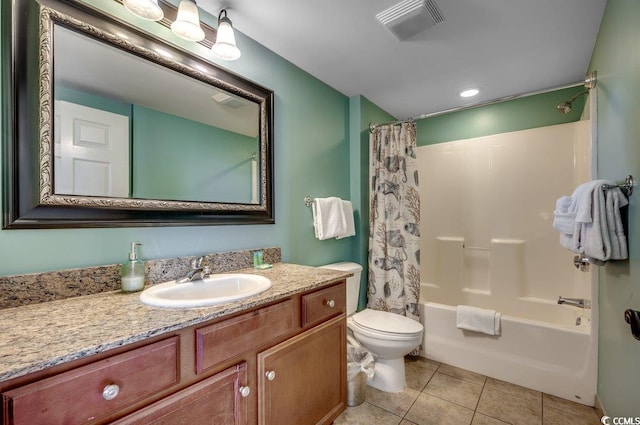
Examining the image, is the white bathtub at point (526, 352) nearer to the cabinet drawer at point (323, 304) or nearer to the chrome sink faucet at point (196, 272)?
the cabinet drawer at point (323, 304)

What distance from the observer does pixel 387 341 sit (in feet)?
5.79

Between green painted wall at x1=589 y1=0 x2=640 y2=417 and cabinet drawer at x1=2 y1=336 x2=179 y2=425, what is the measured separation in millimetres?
1654

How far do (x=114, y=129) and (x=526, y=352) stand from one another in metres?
2.66

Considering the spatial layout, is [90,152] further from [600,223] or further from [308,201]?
[600,223]

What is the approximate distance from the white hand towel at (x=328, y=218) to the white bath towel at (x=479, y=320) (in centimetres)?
107

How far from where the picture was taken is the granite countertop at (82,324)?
600 mm

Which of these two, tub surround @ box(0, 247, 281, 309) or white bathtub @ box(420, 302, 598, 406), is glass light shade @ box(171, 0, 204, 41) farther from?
white bathtub @ box(420, 302, 598, 406)

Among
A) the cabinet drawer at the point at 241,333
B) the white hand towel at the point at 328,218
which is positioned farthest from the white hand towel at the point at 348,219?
the cabinet drawer at the point at 241,333

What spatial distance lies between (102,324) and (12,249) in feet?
1.54

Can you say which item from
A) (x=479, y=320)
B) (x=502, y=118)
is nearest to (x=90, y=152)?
(x=479, y=320)

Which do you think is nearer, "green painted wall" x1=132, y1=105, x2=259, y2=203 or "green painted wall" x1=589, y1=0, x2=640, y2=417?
"green painted wall" x1=589, y1=0, x2=640, y2=417

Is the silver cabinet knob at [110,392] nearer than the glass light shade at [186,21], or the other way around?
the silver cabinet knob at [110,392]

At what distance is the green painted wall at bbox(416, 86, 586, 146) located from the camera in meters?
2.39

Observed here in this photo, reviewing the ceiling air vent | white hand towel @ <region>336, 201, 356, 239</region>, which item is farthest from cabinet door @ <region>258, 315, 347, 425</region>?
the ceiling air vent
